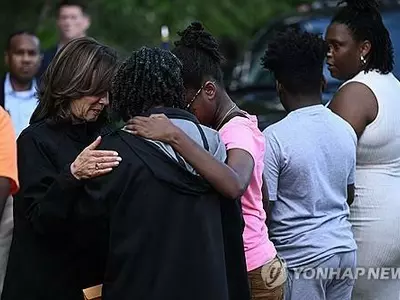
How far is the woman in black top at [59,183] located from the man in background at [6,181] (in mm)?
278

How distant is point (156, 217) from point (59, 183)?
468 millimetres

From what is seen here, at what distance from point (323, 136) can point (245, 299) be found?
1021 millimetres

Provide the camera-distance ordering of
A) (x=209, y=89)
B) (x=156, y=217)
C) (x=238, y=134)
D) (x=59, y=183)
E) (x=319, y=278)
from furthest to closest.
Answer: (x=319, y=278), (x=209, y=89), (x=238, y=134), (x=59, y=183), (x=156, y=217)

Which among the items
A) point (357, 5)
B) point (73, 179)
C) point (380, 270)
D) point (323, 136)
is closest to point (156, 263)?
point (73, 179)

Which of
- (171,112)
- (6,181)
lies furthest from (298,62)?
(6,181)

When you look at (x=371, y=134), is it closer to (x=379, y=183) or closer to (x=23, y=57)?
(x=379, y=183)

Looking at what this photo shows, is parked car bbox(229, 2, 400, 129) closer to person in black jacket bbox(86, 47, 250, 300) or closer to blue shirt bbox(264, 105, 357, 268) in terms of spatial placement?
blue shirt bbox(264, 105, 357, 268)

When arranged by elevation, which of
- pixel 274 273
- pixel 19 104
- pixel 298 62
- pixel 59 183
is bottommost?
pixel 274 273

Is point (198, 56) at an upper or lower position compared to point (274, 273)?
upper

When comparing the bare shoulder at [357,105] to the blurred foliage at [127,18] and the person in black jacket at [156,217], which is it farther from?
the blurred foliage at [127,18]

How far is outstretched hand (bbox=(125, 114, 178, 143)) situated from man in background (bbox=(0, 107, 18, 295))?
97cm

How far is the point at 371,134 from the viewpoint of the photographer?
527 cm

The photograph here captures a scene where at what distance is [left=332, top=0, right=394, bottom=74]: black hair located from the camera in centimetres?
546

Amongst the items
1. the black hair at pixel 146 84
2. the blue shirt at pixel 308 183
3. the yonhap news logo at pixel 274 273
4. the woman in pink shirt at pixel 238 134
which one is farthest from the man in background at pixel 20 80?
the black hair at pixel 146 84
